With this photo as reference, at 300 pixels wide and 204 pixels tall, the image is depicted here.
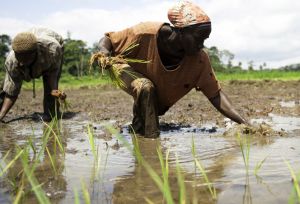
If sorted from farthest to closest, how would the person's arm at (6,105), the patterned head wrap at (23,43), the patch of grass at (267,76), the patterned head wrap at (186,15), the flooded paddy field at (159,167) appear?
the patch of grass at (267,76)
the person's arm at (6,105)
the patterned head wrap at (23,43)
the patterned head wrap at (186,15)
the flooded paddy field at (159,167)

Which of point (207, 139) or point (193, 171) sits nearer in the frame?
point (193, 171)

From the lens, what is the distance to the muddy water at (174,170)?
189 cm

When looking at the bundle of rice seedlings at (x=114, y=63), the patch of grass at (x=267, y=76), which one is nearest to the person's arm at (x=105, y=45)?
the bundle of rice seedlings at (x=114, y=63)

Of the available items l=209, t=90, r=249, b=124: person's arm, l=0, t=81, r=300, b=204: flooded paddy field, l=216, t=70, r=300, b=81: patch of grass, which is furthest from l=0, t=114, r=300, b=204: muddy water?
l=216, t=70, r=300, b=81: patch of grass

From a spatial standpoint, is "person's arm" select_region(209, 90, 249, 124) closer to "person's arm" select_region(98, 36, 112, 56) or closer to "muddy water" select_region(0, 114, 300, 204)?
"muddy water" select_region(0, 114, 300, 204)

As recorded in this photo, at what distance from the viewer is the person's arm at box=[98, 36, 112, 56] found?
3947 mm

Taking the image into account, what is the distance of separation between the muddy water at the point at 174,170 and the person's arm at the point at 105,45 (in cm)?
77

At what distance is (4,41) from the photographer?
1766 inches

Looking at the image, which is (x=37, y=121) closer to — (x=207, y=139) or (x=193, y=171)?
(x=207, y=139)

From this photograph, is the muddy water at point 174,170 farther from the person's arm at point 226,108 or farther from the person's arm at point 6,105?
the person's arm at point 6,105

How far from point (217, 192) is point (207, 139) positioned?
184 centimetres

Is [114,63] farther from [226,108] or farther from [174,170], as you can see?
[174,170]

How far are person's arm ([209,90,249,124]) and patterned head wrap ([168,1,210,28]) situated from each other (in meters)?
0.85

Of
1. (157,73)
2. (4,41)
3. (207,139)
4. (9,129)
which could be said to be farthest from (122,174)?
(4,41)
